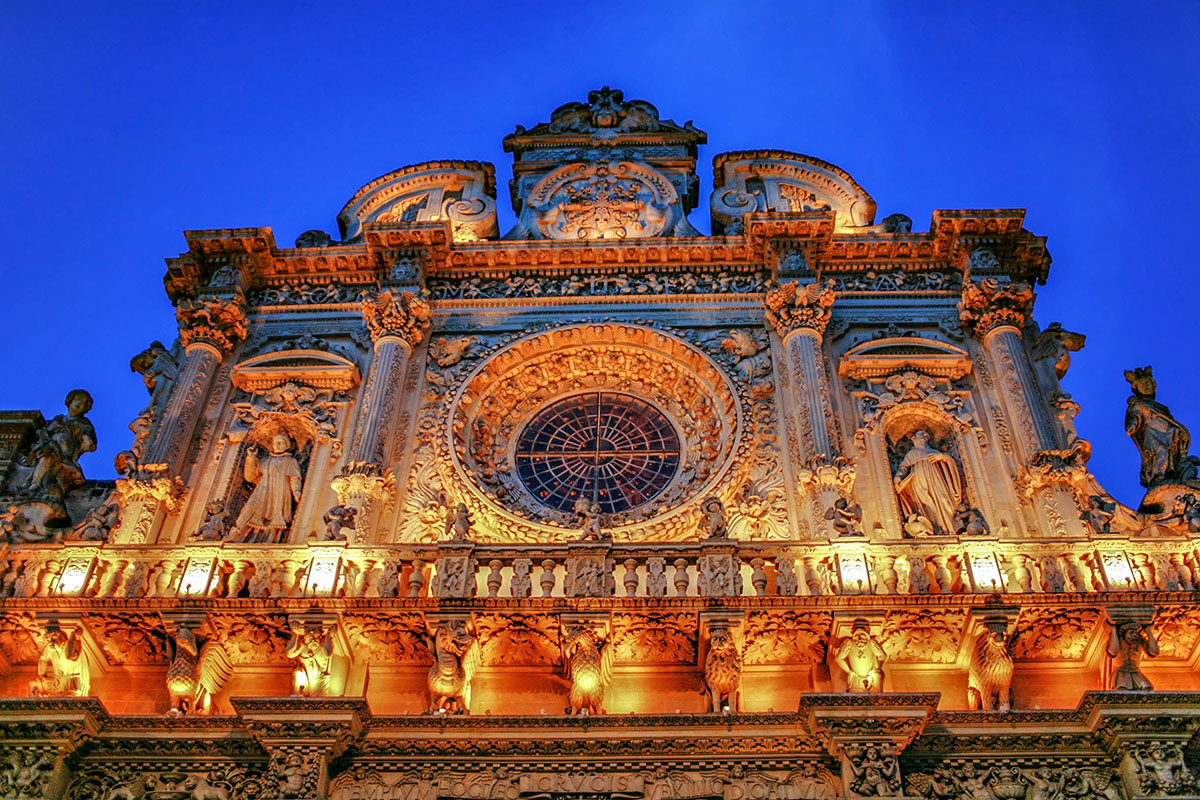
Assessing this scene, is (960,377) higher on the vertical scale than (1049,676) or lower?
higher

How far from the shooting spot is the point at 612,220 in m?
19.9

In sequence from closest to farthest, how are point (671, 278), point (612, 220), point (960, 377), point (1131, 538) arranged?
point (1131, 538) → point (960, 377) → point (671, 278) → point (612, 220)

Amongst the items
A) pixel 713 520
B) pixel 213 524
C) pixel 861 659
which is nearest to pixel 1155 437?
pixel 861 659

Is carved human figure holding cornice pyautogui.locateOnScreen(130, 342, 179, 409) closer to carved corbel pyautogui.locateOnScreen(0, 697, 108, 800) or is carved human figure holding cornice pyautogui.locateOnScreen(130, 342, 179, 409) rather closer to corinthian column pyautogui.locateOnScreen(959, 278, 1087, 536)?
carved corbel pyautogui.locateOnScreen(0, 697, 108, 800)

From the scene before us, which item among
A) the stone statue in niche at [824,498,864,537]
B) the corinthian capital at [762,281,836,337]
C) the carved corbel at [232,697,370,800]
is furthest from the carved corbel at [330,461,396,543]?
the corinthian capital at [762,281,836,337]

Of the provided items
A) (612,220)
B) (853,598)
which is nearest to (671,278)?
(612,220)

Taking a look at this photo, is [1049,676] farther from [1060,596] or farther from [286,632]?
[286,632]

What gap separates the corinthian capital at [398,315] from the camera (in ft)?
56.6

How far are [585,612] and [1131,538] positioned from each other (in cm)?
609

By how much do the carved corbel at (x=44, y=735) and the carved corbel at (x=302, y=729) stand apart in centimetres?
156

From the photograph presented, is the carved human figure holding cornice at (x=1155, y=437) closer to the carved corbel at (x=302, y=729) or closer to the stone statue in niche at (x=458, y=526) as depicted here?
the stone statue in niche at (x=458, y=526)

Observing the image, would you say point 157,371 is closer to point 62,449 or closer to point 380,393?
point 62,449

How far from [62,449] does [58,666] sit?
417 centimetres

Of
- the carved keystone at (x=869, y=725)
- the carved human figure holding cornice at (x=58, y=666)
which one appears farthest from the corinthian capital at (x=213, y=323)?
the carved keystone at (x=869, y=725)
